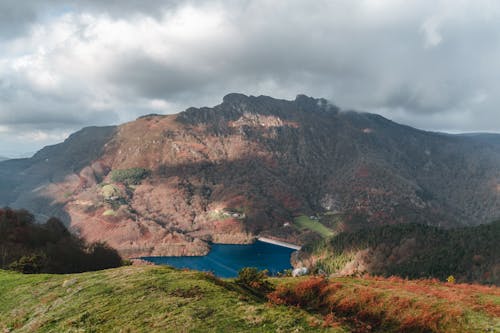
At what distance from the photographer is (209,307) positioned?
18.0 m

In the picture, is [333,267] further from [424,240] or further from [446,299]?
[446,299]

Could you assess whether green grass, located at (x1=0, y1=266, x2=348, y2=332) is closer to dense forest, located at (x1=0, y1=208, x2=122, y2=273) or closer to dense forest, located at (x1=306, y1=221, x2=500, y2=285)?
dense forest, located at (x1=0, y1=208, x2=122, y2=273)

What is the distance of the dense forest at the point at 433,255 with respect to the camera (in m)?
140

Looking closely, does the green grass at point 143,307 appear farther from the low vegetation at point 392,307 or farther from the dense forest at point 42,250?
the dense forest at point 42,250

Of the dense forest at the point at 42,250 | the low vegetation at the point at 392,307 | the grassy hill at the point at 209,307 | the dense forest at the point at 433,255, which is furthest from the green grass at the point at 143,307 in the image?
the dense forest at the point at 433,255

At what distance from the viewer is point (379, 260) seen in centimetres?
18175

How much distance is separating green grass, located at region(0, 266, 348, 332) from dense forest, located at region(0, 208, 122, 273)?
20326 mm

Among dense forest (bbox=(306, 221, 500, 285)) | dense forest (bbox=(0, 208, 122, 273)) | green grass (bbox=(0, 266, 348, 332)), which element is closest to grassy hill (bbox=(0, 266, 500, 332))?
green grass (bbox=(0, 266, 348, 332))

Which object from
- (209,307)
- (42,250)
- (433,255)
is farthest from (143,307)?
(433,255)

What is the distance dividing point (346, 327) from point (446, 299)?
11146 millimetres

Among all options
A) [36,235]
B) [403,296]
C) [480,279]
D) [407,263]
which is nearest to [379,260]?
[407,263]

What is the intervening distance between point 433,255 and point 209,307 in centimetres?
17239

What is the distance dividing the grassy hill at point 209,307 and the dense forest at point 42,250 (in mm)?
21576

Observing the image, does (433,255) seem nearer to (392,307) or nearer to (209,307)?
(392,307)
